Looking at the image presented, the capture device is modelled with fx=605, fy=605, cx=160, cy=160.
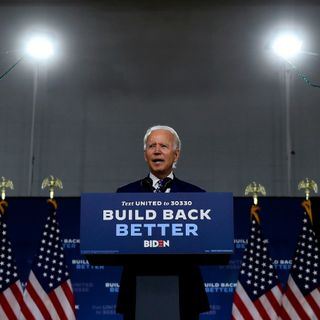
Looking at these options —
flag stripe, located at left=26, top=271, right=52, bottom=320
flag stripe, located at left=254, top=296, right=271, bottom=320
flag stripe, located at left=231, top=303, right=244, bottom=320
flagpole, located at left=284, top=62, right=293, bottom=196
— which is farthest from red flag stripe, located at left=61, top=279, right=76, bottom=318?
flagpole, located at left=284, top=62, right=293, bottom=196

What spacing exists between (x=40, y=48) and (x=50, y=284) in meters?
2.47

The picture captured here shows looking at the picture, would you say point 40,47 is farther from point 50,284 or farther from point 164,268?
point 164,268

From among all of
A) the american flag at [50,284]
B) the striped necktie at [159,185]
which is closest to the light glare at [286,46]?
the american flag at [50,284]

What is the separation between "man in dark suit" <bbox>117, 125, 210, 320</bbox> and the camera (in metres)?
2.02

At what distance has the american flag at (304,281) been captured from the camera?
484 centimetres

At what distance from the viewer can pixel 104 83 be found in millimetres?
6113

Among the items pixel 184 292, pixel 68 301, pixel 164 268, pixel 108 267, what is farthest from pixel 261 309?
pixel 164 268

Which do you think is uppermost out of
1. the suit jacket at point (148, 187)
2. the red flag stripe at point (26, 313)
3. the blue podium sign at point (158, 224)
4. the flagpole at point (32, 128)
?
the flagpole at point (32, 128)

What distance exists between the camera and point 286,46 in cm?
600

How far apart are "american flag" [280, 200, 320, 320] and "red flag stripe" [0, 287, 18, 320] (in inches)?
85.7

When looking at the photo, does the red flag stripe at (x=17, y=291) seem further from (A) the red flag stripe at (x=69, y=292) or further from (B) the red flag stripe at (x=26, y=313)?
(A) the red flag stripe at (x=69, y=292)

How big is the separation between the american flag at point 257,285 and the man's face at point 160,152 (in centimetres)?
261

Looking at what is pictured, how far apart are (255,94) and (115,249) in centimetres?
435

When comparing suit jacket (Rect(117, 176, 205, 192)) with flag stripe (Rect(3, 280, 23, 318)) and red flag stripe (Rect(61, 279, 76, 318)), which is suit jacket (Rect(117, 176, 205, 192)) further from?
flag stripe (Rect(3, 280, 23, 318))
